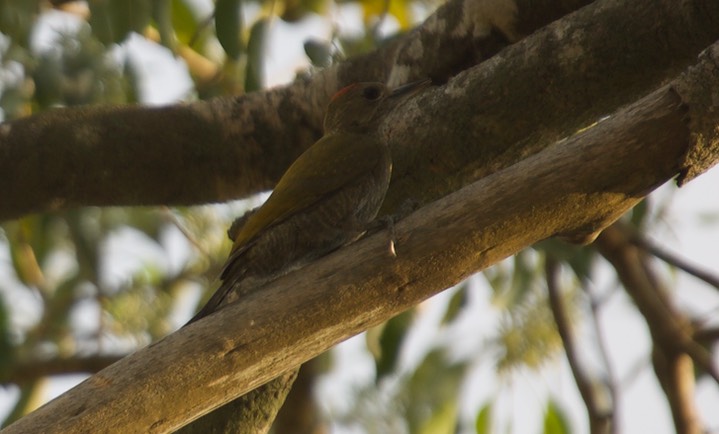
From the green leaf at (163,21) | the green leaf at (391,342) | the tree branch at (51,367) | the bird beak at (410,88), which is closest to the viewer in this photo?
the bird beak at (410,88)

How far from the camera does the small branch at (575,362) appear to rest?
14.4 feet

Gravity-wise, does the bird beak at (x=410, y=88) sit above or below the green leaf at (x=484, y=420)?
above

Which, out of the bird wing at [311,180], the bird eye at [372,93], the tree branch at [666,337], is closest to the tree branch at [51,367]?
the bird wing at [311,180]

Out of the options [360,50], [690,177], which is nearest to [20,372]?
[360,50]

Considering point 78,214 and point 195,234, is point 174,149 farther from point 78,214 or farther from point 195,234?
point 195,234

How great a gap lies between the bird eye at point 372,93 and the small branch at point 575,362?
1.03m

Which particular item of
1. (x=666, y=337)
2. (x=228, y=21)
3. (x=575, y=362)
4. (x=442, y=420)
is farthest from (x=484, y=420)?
(x=228, y=21)

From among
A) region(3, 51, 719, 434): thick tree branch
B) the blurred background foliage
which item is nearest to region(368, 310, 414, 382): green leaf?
the blurred background foliage

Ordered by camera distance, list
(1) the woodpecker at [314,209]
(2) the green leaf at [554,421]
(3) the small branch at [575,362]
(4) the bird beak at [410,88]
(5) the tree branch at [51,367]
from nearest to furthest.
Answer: (1) the woodpecker at [314,209] < (4) the bird beak at [410,88] < (3) the small branch at [575,362] < (5) the tree branch at [51,367] < (2) the green leaf at [554,421]

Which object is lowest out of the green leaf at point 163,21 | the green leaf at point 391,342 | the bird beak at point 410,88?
the green leaf at point 391,342

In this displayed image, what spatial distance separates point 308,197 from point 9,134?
109cm

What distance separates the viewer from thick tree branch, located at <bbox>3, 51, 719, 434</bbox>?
2.75 meters

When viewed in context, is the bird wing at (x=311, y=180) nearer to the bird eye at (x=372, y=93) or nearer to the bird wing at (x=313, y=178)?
the bird wing at (x=313, y=178)

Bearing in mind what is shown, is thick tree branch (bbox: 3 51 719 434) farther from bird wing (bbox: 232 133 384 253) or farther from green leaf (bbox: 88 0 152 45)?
green leaf (bbox: 88 0 152 45)
